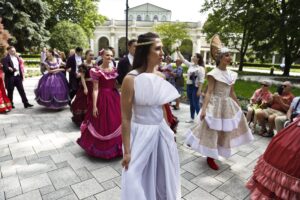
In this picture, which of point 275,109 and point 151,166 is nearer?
point 151,166

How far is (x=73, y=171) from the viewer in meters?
3.82

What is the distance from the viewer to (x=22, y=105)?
323 inches

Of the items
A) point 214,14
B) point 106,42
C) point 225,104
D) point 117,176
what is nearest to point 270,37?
point 214,14

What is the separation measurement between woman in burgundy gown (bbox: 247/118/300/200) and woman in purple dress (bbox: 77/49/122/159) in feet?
7.95

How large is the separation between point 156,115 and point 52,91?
5967mm

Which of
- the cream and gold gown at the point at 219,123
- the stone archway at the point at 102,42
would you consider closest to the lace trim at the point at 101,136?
the cream and gold gown at the point at 219,123

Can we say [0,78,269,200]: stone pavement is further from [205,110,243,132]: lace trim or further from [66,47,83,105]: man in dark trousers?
[66,47,83,105]: man in dark trousers

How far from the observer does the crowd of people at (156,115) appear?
82.2 inches

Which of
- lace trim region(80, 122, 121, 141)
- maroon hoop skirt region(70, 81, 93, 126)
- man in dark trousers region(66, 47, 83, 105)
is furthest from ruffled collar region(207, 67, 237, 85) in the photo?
man in dark trousers region(66, 47, 83, 105)

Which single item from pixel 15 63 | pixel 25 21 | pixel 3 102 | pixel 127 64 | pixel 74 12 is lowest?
pixel 3 102

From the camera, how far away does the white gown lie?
205 centimetres

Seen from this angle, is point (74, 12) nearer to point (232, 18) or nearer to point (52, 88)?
point (232, 18)

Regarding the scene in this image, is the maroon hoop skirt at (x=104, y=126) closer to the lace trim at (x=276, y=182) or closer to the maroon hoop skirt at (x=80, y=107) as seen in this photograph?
the maroon hoop skirt at (x=80, y=107)

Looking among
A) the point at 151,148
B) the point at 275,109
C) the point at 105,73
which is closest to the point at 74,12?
the point at 105,73
